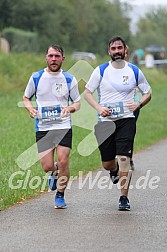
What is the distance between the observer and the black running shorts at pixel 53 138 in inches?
432

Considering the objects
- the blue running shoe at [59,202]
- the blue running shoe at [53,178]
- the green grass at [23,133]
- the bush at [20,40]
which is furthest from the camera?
the bush at [20,40]

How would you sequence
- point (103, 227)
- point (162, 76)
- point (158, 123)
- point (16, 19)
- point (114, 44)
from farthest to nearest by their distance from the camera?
point (16, 19), point (162, 76), point (158, 123), point (114, 44), point (103, 227)

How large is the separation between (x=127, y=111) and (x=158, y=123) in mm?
16308

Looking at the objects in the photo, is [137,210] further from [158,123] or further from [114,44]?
[158,123]

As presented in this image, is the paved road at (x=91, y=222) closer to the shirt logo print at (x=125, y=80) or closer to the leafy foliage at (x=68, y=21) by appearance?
the shirt logo print at (x=125, y=80)

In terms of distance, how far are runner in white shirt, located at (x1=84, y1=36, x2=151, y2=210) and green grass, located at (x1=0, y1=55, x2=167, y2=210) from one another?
159cm

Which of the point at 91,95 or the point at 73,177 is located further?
the point at 73,177

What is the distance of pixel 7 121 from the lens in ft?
78.6

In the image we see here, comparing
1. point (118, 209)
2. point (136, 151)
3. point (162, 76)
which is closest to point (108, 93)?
point (118, 209)

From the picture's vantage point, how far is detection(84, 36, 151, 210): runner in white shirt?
10.8 m

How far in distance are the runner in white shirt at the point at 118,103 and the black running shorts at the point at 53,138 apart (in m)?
0.38

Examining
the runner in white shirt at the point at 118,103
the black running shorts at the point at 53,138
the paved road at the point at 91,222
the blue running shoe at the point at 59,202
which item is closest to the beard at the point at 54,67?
the runner in white shirt at the point at 118,103

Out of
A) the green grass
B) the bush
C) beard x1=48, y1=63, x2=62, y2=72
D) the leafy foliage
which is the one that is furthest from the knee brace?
the leafy foliage

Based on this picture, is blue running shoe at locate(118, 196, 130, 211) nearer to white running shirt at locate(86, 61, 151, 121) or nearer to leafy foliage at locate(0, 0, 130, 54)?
white running shirt at locate(86, 61, 151, 121)
